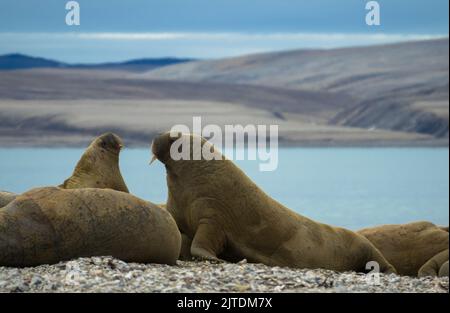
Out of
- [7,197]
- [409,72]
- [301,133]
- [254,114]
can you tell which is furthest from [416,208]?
[409,72]

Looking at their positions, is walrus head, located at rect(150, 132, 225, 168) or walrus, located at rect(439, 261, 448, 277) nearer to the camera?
walrus head, located at rect(150, 132, 225, 168)

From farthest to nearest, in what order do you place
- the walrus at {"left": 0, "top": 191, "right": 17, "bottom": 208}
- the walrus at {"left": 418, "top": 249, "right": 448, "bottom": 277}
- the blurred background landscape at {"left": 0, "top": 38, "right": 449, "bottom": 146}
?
the blurred background landscape at {"left": 0, "top": 38, "right": 449, "bottom": 146}
the walrus at {"left": 418, "top": 249, "right": 448, "bottom": 277}
the walrus at {"left": 0, "top": 191, "right": 17, "bottom": 208}

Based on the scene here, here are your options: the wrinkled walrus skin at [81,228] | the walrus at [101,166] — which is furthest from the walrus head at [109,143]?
the wrinkled walrus skin at [81,228]

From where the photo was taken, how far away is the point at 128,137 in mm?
74062

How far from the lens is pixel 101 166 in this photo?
32.6 ft

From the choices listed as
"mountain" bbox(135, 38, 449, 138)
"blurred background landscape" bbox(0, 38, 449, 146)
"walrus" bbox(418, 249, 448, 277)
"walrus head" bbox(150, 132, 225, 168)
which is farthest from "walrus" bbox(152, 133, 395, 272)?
"mountain" bbox(135, 38, 449, 138)

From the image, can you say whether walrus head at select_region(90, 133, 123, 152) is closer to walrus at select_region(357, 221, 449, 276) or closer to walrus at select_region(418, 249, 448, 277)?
walrus at select_region(357, 221, 449, 276)

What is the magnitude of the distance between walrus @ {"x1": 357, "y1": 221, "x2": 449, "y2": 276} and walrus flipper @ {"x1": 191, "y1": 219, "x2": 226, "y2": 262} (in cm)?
247

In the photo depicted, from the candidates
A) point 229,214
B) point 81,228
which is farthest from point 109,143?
point 81,228

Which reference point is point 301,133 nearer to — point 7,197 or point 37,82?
point 37,82

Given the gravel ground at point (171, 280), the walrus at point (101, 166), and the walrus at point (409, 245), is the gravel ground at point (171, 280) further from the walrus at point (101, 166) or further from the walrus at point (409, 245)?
the walrus at point (409, 245)

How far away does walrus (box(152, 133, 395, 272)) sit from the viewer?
9391mm

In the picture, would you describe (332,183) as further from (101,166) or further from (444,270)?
(101,166)

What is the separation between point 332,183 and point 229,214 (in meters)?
37.0
